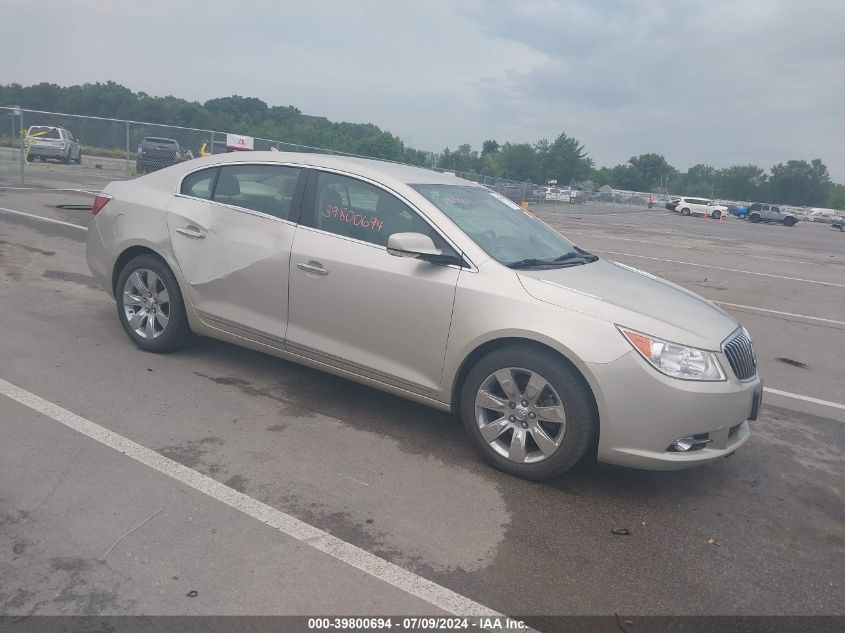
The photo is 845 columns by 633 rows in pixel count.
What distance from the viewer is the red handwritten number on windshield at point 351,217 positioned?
4.59m

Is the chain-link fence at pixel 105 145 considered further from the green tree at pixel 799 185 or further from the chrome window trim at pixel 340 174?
the green tree at pixel 799 185

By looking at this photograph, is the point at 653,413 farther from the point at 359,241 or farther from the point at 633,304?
the point at 359,241

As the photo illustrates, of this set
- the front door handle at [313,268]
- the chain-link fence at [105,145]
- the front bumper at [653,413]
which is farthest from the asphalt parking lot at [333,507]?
the chain-link fence at [105,145]

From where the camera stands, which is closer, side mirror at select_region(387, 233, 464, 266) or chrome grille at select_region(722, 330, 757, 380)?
chrome grille at select_region(722, 330, 757, 380)

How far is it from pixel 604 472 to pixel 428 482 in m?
1.12

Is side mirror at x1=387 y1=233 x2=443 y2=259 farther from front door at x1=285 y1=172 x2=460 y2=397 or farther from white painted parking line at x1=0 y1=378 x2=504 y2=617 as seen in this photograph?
white painted parking line at x1=0 y1=378 x2=504 y2=617

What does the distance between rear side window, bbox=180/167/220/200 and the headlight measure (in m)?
3.22

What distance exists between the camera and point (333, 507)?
357cm

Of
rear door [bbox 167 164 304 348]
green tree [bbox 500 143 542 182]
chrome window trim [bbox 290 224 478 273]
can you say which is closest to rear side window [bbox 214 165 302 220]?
rear door [bbox 167 164 304 348]

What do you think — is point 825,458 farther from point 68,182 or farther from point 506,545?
point 68,182

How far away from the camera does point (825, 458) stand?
4820 millimetres

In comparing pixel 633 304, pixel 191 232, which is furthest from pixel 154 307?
pixel 633 304

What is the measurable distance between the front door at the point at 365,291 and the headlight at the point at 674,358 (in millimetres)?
1066

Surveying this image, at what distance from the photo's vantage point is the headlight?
3.74 metres
